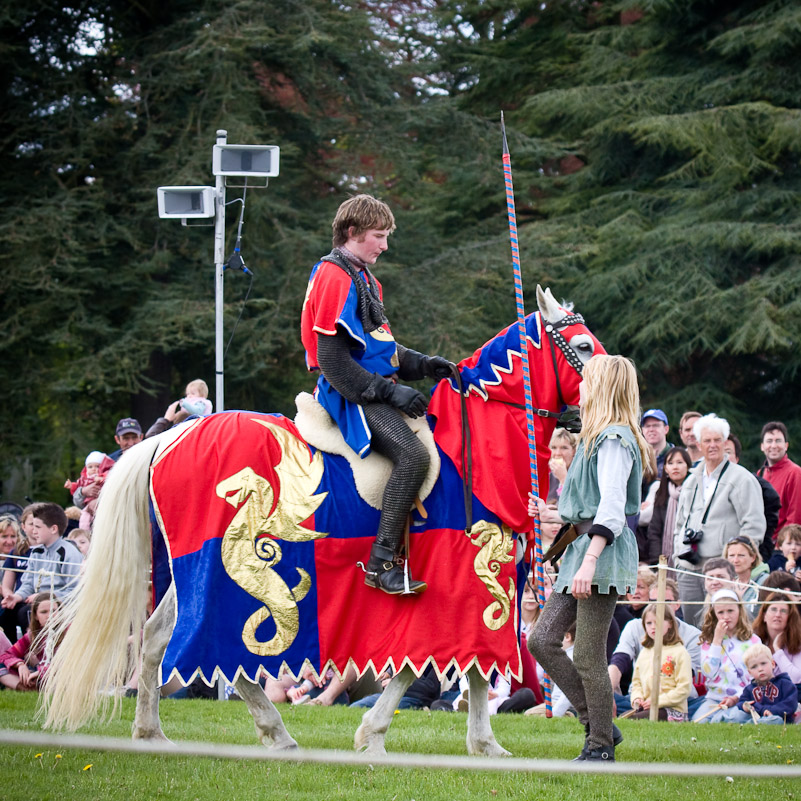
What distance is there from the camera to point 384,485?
5770mm

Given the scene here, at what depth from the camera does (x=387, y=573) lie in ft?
18.5

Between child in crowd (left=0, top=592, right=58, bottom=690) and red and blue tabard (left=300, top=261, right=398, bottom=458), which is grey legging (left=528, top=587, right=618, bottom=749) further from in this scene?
child in crowd (left=0, top=592, right=58, bottom=690)

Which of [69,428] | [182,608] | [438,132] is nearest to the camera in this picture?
[182,608]

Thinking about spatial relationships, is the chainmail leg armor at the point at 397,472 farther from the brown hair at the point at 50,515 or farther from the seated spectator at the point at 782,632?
the brown hair at the point at 50,515

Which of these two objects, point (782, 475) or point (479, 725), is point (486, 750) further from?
point (782, 475)

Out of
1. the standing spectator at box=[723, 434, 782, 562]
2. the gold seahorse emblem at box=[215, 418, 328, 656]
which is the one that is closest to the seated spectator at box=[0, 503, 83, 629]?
the gold seahorse emblem at box=[215, 418, 328, 656]

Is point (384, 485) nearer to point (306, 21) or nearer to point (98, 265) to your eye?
point (98, 265)

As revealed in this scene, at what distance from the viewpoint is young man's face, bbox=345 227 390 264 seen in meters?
6.00

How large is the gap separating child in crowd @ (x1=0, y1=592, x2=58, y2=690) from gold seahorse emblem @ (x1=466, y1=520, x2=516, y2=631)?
13.3 feet

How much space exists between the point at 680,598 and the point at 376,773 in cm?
421

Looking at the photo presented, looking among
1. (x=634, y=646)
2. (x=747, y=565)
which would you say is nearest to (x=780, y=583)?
(x=747, y=565)

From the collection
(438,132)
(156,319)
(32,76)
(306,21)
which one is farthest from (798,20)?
(32,76)

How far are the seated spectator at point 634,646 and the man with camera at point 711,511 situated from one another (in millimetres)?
433

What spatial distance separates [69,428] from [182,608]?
38.5ft
